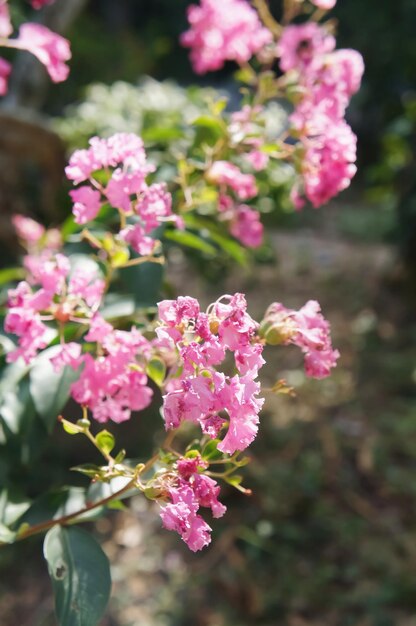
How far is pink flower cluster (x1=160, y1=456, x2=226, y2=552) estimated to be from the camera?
2.50 ft

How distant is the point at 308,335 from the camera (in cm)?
90

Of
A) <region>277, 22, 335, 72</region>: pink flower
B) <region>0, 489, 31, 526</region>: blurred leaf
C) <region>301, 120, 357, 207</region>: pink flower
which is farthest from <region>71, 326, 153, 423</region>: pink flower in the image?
<region>277, 22, 335, 72</region>: pink flower

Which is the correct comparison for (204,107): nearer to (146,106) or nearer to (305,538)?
(146,106)

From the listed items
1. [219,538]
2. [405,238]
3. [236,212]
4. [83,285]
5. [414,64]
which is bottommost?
[219,538]

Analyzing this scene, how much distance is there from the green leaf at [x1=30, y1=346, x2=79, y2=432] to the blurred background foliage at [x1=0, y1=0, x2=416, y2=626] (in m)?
0.08

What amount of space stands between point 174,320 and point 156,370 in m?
0.15

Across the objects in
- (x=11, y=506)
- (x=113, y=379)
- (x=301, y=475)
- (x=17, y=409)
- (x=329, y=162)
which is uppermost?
(x=329, y=162)

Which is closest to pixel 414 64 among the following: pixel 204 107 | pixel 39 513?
pixel 204 107

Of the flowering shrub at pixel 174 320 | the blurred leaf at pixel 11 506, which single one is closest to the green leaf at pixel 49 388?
the flowering shrub at pixel 174 320

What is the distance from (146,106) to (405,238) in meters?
1.25

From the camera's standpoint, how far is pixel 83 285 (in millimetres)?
994

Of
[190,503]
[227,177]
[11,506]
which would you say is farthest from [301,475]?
[190,503]

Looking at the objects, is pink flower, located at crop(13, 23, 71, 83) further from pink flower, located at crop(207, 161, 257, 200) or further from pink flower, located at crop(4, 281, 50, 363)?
pink flower, located at crop(4, 281, 50, 363)

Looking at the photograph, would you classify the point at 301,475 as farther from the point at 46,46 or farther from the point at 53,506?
the point at 46,46
